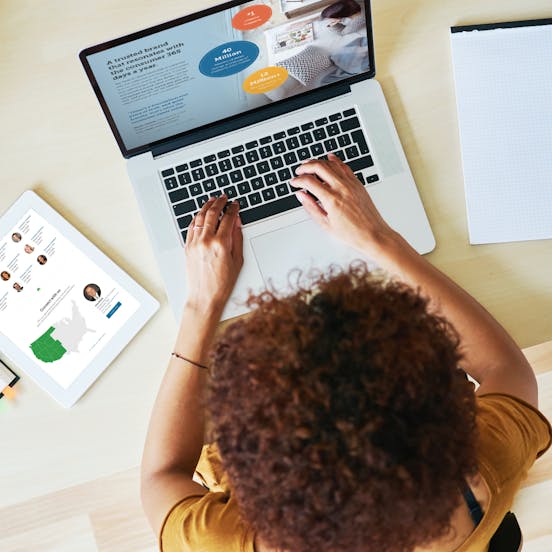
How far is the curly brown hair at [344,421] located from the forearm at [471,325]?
240mm

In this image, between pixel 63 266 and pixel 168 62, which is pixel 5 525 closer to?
pixel 63 266

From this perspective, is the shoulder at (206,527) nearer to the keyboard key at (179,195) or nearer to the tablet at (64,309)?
the tablet at (64,309)

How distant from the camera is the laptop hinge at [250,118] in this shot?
0.83 meters

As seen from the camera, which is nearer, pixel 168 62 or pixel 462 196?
pixel 168 62

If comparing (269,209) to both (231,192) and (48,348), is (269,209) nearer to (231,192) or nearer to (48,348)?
(231,192)

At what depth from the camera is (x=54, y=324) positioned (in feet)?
2.71

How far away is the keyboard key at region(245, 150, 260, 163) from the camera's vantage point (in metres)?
0.84

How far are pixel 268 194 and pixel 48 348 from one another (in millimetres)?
379

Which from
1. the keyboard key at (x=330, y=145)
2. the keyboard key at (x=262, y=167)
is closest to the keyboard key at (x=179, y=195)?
the keyboard key at (x=262, y=167)

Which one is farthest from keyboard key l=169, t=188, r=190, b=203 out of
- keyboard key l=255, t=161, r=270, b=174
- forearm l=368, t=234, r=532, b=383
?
forearm l=368, t=234, r=532, b=383

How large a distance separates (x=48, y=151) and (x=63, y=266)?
7.0 inches

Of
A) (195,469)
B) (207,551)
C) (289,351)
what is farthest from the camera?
(195,469)

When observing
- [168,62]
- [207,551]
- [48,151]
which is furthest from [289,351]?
[48,151]

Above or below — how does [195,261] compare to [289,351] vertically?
below
